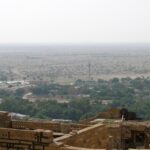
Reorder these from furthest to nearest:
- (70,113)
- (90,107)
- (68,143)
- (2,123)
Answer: (90,107) → (70,113) → (2,123) → (68,143)

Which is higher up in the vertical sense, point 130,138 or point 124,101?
point 130,138

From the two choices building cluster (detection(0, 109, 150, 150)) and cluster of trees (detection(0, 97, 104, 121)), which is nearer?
building cluster (detection(0, 109, 150, 150))

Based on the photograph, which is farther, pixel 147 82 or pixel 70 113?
pixel 147 82

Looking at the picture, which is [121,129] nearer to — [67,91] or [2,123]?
[2,123]

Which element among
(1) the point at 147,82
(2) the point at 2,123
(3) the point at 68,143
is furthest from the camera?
(1) the point at 147,82

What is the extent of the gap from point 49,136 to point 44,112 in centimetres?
3667

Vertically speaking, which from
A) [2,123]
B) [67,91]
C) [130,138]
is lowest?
[67,91]

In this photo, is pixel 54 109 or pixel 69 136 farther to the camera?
pixel 54 109

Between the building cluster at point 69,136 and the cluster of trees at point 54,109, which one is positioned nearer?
the building cluster at point 69,136

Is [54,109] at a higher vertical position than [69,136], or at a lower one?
lower

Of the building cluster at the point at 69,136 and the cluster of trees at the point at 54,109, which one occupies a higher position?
the building cluster at the point at 69,136

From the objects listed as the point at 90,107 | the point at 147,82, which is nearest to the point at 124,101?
the point at 90,107

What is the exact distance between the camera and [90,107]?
162ft

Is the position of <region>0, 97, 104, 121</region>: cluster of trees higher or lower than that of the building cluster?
lower
